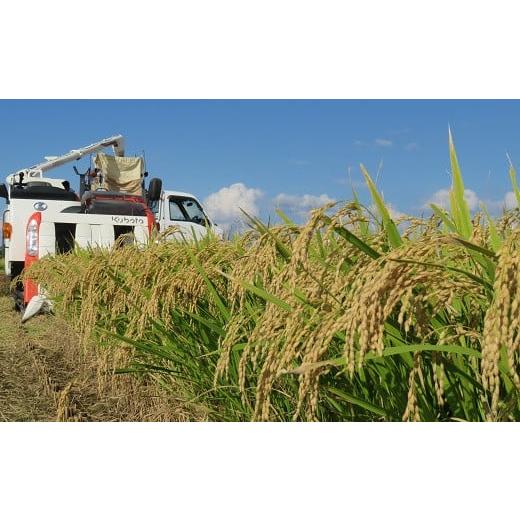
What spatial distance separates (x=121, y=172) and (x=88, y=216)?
4534 mm

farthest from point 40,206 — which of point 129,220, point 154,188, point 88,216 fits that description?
point 154,188

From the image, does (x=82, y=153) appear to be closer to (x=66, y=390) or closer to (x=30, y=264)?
(x=30, y=264)

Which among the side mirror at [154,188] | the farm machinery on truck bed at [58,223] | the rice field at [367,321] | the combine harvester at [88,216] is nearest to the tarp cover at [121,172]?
the combine harvester at [88,216]

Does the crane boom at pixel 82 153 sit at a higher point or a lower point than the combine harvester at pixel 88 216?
higher

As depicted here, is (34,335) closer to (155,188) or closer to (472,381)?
(155,188)

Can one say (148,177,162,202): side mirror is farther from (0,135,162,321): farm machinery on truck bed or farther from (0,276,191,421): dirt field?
(0,276,191,421): dirt field

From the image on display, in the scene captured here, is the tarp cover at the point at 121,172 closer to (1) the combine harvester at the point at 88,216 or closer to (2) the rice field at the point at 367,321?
(1) the combine harvester at the point at 88,216

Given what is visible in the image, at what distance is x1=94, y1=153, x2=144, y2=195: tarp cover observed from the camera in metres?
14.4

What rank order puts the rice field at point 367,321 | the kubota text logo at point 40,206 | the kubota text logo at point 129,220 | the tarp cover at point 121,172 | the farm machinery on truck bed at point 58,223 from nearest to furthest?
1. the rice field at point 367,321
2. the farm machinery on truck bed at point 58,223
3. the kubota text logo at point 129,220
4. the kubota text logo at point 40,206
5. the tarp cover at point 121,172

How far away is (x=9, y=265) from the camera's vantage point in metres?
11.8

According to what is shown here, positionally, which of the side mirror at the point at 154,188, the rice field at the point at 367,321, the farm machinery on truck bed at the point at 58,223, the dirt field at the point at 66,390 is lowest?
the dirt field at the point at 66,390

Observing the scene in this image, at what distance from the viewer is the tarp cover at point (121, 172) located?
14438mm

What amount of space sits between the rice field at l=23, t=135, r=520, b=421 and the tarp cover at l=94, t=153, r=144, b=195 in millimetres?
11339

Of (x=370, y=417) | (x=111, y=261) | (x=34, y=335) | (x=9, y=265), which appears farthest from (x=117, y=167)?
(x=370, y=417)
